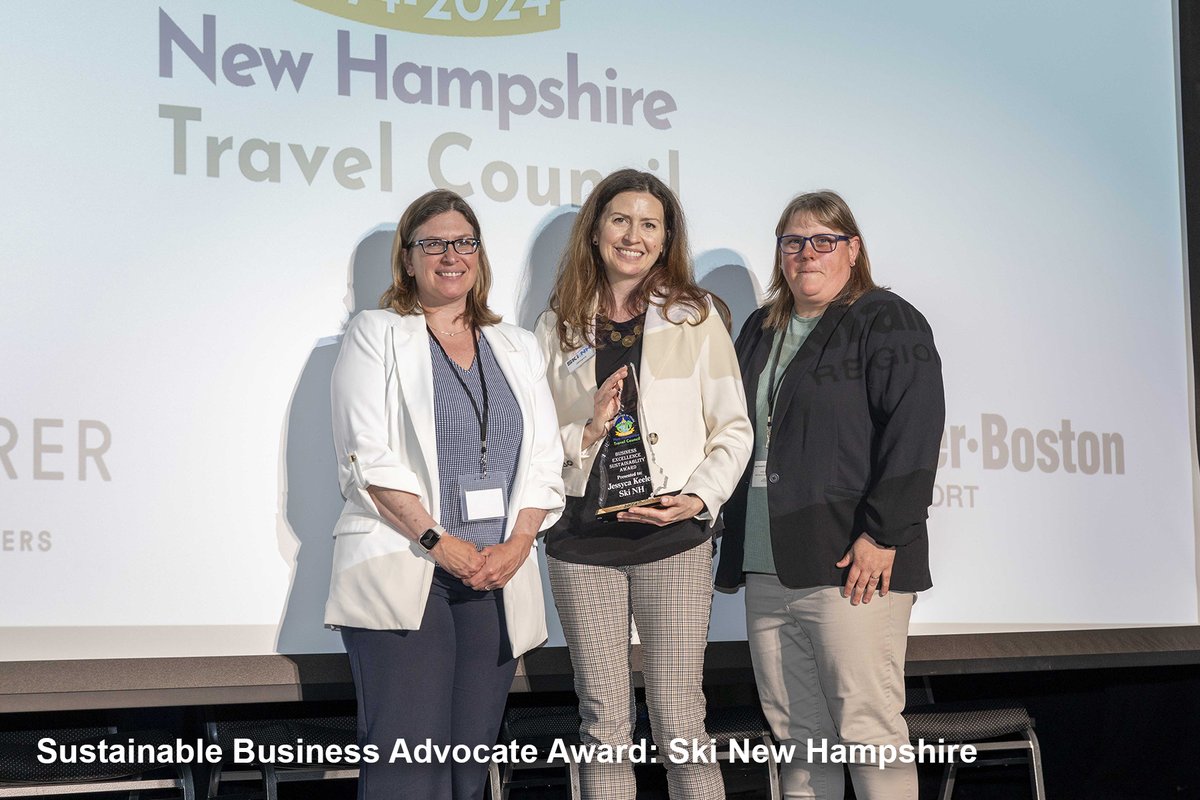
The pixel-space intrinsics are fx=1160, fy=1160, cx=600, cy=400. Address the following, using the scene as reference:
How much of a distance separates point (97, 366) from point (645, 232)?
1.27 metres

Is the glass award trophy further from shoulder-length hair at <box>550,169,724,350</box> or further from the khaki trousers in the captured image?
the khaki trousers

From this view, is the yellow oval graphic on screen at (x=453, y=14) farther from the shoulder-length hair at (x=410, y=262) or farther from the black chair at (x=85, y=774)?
the black chair at (x=85, y=774)

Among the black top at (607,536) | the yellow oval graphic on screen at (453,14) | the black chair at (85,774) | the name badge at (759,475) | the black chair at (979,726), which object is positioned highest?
the yellow oval graphic on screen at (453,14)

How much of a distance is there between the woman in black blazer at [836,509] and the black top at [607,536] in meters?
0.23

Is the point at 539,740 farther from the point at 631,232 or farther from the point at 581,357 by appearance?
the point at 631,232

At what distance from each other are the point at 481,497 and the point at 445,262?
521 mm

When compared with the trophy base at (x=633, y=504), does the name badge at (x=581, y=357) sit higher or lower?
higher

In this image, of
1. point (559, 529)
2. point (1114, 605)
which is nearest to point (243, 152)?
point (559, 529)

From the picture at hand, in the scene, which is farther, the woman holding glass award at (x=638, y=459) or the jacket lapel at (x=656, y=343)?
the jacket lapel at (x=656, y=343)

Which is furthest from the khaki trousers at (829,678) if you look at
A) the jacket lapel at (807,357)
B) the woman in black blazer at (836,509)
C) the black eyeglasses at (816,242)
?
the black eyeglasses at (816,242)

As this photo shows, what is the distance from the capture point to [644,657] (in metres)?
2.47

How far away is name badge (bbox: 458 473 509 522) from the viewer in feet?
7.71

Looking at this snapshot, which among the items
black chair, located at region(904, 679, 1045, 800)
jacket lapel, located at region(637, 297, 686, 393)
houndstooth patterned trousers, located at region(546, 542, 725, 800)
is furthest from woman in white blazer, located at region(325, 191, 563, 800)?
black chair, located at region(904, 679, 1045, 800)

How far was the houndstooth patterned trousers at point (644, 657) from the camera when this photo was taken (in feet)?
7.86
